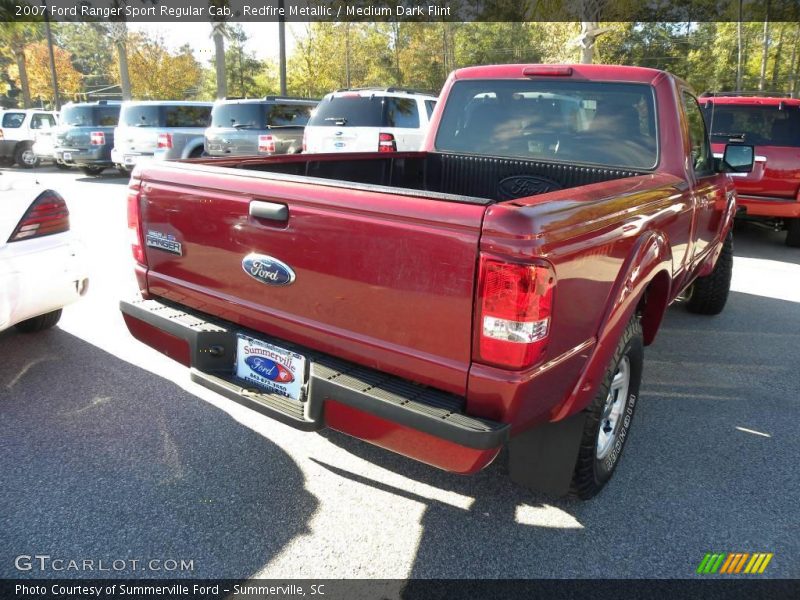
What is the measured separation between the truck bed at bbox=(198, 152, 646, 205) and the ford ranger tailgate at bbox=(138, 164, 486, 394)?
2.13 ft

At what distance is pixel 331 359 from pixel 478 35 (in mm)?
41163

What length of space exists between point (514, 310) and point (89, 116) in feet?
57.1

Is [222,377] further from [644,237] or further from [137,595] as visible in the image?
[644,237]

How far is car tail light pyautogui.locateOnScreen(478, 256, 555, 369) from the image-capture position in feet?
6.33

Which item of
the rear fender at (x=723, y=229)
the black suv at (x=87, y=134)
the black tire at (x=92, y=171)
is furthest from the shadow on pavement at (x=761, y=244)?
the black tire at (x=92, y=171)

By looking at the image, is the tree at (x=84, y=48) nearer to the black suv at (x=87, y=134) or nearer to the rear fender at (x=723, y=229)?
the black suv at (x=87, y=134)

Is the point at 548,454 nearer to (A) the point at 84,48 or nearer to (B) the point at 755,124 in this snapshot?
(B) the point at 755,124

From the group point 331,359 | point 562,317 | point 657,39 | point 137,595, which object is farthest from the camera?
point 657,39

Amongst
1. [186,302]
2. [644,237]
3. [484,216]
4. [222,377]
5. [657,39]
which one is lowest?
[222,377]

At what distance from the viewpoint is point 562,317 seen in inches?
82.5

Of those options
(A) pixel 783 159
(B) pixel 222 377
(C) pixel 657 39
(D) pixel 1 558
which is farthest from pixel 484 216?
(C) pixel 657 39

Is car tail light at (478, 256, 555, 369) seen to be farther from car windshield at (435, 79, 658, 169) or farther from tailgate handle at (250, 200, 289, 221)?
car windshield at (435, 79, 658, 169)

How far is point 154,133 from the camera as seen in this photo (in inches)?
549

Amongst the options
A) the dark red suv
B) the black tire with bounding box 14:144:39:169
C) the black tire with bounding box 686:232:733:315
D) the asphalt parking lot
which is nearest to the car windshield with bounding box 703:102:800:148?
the dark red suv
